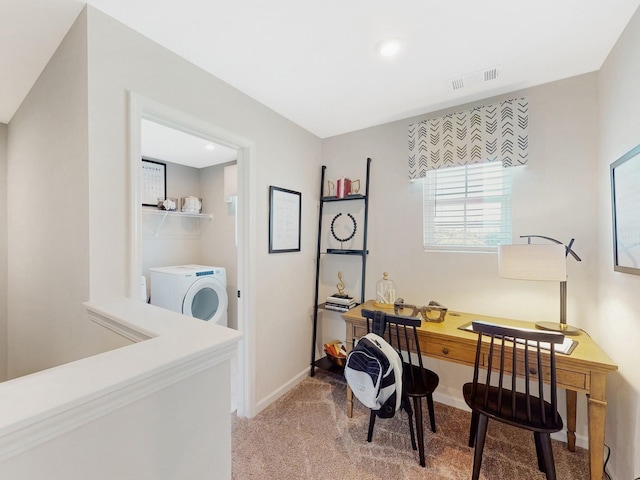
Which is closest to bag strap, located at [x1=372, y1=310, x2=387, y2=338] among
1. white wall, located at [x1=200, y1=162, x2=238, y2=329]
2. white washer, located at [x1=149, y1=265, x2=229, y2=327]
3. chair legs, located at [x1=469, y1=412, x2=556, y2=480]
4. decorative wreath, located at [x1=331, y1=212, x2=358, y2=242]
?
chair legs, located at [x1=469, y1=412, x2=556, y2=480]

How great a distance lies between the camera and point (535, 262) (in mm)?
1693

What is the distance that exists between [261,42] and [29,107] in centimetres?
183

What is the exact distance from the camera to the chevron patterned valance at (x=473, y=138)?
2016mm

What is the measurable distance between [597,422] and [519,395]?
327mm

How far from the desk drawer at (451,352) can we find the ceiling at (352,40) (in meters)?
1.77

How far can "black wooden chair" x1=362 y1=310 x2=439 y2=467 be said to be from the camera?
1726mm

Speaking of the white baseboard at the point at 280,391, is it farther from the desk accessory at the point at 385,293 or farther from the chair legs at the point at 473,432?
the chair legs at the point at 473,432

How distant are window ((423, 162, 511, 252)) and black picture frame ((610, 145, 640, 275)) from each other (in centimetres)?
63

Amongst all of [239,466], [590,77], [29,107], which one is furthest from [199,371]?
[590,77]

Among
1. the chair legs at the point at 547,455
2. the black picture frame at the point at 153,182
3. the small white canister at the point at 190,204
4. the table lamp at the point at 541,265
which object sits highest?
the black picture frame at the point at 153,182

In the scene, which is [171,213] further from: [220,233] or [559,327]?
[559,327]

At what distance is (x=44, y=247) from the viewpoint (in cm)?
175

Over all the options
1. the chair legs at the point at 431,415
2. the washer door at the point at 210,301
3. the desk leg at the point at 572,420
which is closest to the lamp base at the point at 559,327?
the desk leg at the point at 572,420

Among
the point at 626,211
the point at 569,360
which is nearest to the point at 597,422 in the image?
the point at 569,360
